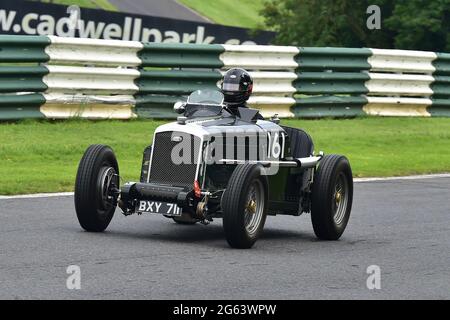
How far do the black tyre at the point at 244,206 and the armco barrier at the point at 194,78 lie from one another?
673 centimetres

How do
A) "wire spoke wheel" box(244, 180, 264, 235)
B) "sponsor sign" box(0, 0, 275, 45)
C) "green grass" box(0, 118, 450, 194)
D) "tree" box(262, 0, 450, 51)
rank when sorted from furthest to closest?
"sponsor sign" box(0, 0, 275, 45), "tree" box(262, 0, 450, 51), "green grass" box(0, 118, 450, 194), "wire spoke wheel" box(244, 180, 264, 235)

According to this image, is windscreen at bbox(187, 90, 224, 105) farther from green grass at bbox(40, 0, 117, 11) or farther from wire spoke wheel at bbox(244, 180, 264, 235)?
green grass at bbox(40, 0, 117, 11)

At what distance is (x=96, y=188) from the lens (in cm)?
977

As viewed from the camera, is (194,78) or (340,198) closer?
(340,198)

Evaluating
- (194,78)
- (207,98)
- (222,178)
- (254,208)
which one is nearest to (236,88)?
(207,98)

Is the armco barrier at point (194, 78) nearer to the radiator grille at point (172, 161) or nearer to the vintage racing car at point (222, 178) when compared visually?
the vintage racing car at point (222, 178)

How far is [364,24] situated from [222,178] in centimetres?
1616

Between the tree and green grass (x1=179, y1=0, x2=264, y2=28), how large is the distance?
27.4m

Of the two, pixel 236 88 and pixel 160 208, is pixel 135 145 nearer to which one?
pixel 236 88

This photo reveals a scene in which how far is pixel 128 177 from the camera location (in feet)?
44.1

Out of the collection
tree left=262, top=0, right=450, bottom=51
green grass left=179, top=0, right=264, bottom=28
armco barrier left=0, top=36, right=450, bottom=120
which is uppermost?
green grass left=179, top=0, right=264, bottom=28

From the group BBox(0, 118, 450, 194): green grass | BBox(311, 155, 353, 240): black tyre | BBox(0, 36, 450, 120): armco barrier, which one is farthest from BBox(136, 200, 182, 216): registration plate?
BBox(0, 36, 450, 120): armco barrier

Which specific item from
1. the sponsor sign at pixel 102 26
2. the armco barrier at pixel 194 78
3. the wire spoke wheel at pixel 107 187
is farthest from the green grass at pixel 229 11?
the wire spoke wheel at pixel 107 187

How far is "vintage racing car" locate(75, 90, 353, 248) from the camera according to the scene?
950cm
